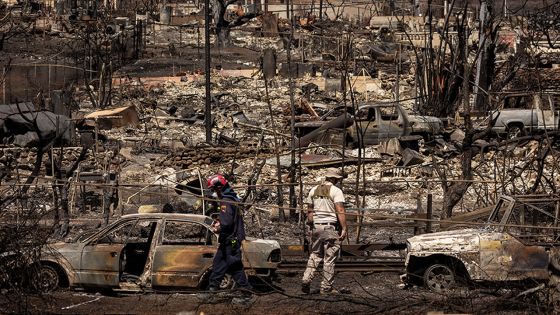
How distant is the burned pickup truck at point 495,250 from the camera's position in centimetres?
1281

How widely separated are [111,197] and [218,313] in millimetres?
7606

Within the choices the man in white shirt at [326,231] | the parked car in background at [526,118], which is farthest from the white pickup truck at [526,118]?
the man in white shirt at [326,231]

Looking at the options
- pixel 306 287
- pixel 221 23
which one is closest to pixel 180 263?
pixel 306 287

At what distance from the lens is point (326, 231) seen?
13.2m

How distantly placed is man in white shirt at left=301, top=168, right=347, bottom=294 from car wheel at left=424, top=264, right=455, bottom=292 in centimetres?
121

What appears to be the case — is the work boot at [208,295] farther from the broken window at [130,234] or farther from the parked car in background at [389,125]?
the parked car in background at [389,125]

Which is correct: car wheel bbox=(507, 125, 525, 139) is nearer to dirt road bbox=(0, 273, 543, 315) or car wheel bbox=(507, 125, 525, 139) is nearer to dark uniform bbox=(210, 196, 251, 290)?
dirt road bbox=(0, 273, 543, 315)

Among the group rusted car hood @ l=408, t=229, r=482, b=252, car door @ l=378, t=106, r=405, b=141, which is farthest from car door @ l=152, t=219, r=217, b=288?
car door @ l=378, t=106, r=405, b=141

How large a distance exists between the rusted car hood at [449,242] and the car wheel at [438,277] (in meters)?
0.26

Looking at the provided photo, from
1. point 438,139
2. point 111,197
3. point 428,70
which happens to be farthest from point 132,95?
point 111,197

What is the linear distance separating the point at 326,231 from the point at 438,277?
1.58m

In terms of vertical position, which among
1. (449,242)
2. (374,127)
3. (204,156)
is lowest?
(204,156)

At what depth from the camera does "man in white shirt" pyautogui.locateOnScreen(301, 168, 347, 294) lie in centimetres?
1314

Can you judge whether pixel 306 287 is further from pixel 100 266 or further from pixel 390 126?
pixel 390 126
